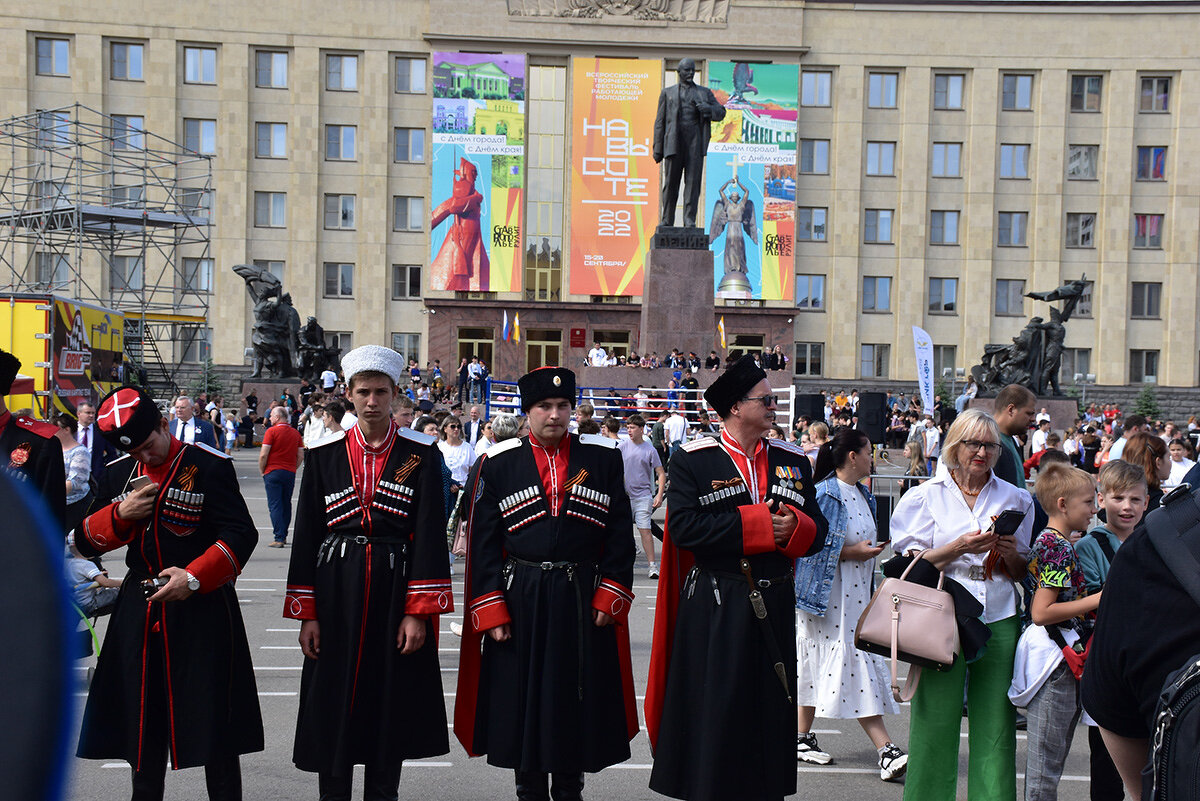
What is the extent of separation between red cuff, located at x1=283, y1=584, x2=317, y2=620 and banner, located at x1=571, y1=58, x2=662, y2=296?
144 ft

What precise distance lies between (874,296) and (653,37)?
15356mm

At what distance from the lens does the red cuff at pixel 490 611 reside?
476 centimetres

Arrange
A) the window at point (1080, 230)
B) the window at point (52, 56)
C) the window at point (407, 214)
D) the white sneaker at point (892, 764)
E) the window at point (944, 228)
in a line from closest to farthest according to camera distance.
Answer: the white sneaker at point (892, 764), the window at point (52, 56), the window at point (407, 214), the window at point (1080, 230), the window at point (944, 228)

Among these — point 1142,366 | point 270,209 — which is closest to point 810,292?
point 1142,366

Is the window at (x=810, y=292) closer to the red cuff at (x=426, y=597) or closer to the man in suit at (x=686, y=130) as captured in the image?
the man in suit at (x=686, y=130)

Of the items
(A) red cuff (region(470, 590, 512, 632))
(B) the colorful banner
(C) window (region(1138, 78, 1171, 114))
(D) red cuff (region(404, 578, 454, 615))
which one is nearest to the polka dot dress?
(A) red cuff (region(470, 590, 512, 632))

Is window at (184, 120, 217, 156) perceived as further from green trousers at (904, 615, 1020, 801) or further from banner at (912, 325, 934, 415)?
green trousers at (904, 615, 1020, 801)

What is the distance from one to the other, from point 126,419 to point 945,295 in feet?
166

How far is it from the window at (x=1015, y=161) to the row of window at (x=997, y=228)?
5.93 ft

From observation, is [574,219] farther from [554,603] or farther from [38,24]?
[554,603]

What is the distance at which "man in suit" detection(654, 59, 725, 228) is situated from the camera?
80.8ft

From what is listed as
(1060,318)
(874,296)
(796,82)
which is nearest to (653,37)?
(796,82)

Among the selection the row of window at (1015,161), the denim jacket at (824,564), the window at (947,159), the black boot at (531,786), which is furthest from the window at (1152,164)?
the black boot at (531,786)

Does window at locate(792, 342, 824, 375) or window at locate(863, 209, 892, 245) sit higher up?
window at locate(863, 209, 892, 245)
